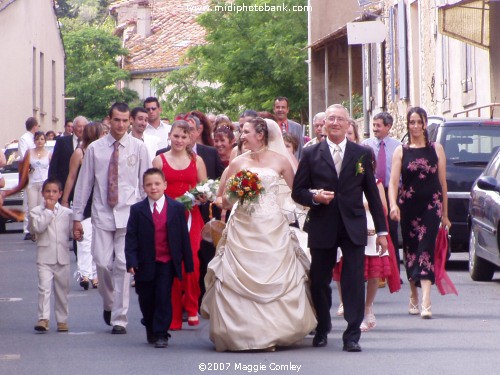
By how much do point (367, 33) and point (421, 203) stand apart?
12.6 m

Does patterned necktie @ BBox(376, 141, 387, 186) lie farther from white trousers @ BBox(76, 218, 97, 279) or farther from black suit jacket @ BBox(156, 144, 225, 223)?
white trousers @ BBox(76, 218, 97, 279)

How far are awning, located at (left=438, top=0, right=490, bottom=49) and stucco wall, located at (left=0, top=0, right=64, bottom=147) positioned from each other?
775 inches

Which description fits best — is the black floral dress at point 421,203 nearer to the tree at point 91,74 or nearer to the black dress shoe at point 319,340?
the black dress shoe at point 319,340

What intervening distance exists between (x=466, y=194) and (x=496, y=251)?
8.15ft

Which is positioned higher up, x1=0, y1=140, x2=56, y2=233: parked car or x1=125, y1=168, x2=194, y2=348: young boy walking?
x1=0, y1=140, x2=56, y2=233: parked car

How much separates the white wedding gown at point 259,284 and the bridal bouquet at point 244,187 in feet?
0.21

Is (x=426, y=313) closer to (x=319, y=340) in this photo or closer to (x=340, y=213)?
(x=319, y=340)

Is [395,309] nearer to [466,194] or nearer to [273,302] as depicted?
[273,302]

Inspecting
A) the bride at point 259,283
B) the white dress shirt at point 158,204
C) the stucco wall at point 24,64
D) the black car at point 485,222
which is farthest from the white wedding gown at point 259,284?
the stucco wall at point 24,64

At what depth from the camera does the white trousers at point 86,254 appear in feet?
52.4

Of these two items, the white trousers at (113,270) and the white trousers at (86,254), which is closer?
the white trousers at (113,270)

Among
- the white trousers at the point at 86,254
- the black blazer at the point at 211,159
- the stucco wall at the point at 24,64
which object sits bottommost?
the white trousers at the point at 86,254

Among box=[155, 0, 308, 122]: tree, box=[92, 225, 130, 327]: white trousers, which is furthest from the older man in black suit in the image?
box=[155, 0, 308, 122]: tree

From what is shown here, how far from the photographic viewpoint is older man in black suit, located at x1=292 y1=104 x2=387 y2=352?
34.3 ft
